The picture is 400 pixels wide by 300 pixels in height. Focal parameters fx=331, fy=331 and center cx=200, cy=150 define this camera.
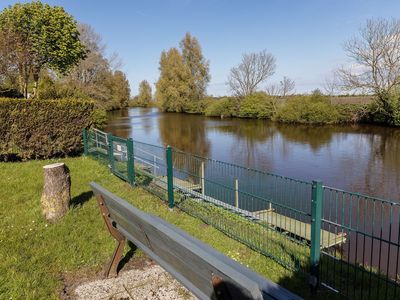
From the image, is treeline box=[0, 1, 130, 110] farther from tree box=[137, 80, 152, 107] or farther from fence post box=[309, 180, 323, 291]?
tree box=[137, 80, 152, 107]

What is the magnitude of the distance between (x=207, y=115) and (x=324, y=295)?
5052 centimetres

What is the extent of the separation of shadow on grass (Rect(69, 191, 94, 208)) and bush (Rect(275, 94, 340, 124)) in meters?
32.2

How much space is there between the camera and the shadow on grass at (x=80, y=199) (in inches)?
225

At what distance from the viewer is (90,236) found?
14.7 feet

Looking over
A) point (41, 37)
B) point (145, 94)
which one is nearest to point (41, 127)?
point (41, 37)

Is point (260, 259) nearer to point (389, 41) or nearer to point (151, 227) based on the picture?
point (151, 227)

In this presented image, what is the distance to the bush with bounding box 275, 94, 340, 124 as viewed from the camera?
34656 millimetres

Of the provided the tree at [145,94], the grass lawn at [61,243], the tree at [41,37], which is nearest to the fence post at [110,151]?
the grass lawn at [61,243]

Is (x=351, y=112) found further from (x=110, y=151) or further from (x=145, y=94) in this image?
(x=145, y=94)

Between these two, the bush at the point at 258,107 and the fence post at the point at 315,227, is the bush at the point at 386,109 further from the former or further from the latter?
the fence post at the point at 315,227

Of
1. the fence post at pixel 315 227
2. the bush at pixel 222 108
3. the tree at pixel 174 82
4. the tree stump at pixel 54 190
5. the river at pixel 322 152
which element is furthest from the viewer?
Result: the tree at pixel 174 82

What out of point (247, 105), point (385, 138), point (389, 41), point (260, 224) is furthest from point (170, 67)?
point (260, 224)

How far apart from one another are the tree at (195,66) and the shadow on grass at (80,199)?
51.6 metres

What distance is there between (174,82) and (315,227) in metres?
55.7
